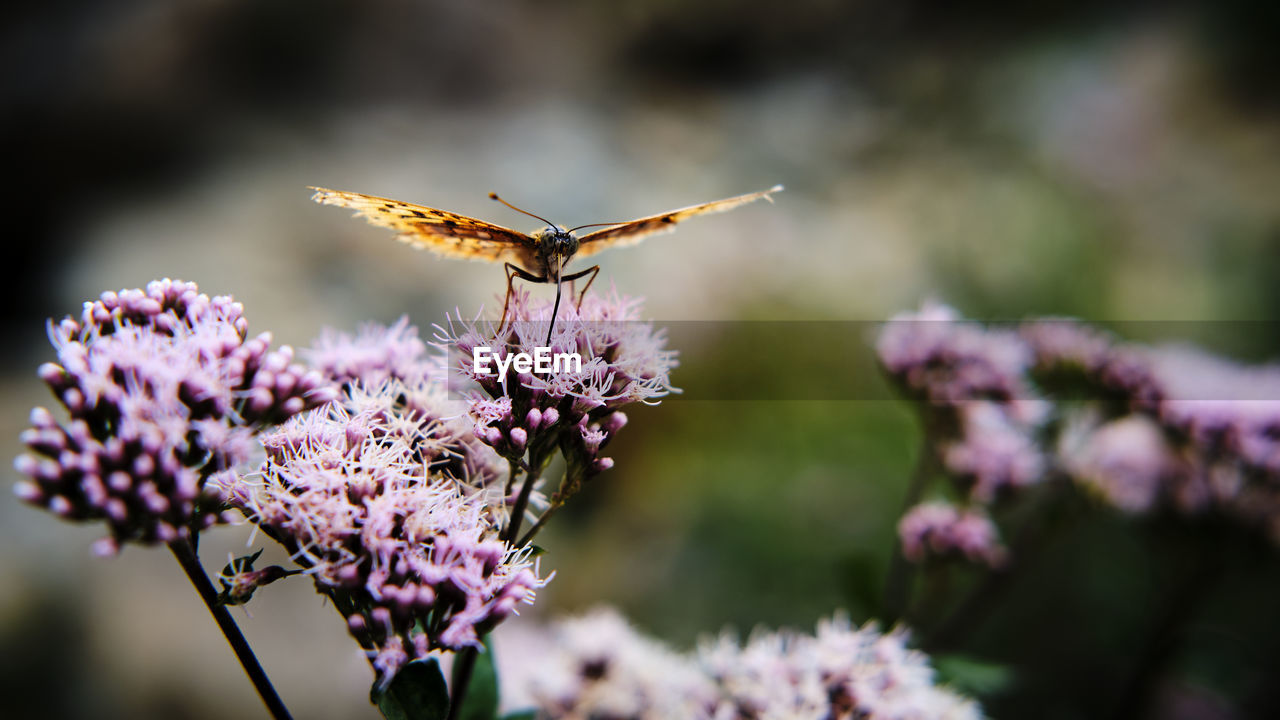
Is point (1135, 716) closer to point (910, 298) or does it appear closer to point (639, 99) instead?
point (910, 298)

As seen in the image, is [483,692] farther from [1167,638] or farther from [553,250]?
[1167,638]

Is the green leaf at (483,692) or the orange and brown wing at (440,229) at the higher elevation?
the orange and brown wing at (440,229)

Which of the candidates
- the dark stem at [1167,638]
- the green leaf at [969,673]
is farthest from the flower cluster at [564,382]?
the dark stem at [1167,638]

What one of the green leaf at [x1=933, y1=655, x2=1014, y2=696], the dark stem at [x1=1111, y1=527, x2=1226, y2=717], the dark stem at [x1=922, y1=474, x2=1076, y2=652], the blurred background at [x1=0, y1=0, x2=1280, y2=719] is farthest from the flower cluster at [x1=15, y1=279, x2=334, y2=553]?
the dark stem at [x1=1111, y1=527, x2=1226, y2=717]

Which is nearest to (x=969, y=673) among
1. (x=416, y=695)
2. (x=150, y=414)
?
(x=416, y=695)

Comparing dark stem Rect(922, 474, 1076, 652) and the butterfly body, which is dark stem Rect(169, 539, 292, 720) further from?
dark stem Rect(922, 474, 1076, 652)

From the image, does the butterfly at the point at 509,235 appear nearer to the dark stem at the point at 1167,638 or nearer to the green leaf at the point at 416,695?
the green leaf at the point at 416,695
